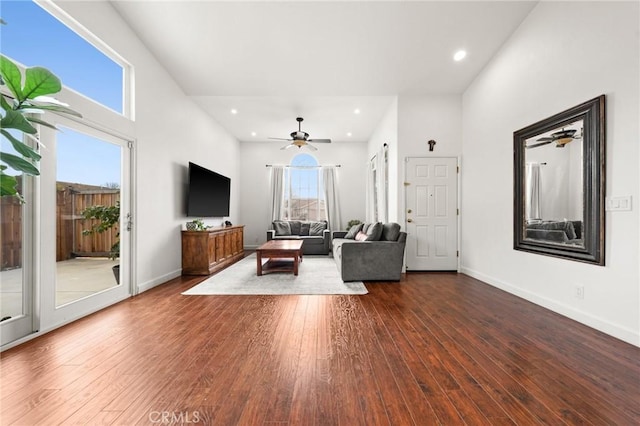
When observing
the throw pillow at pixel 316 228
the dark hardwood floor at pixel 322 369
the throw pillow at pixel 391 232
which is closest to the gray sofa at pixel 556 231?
Answer: the dark hardwood floor at pixel 322 369

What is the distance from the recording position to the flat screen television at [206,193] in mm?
4844

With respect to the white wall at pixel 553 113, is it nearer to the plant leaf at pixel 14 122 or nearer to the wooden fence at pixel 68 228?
the plant leaf at pixel 14 122

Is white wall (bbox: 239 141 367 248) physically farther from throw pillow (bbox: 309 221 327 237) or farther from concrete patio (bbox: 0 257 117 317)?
concrete patio (bbox: 0 257 117 317)

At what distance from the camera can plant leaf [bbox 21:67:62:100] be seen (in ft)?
3.52

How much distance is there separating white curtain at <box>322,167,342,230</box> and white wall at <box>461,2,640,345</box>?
13.0 feet

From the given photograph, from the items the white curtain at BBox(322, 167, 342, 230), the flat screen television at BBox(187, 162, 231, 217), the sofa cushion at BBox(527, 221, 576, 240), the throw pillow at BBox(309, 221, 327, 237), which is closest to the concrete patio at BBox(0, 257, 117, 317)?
the flat screen television at BBox(187, 162, 231, 217)

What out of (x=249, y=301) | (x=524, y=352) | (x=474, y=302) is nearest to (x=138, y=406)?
(x=249, y=301)

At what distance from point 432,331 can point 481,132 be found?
11.2ft

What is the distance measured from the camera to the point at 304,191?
26.8 ft

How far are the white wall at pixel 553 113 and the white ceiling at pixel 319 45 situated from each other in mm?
484

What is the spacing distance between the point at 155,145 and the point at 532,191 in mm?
5209

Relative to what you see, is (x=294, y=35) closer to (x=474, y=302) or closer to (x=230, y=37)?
(x=230, y=37)

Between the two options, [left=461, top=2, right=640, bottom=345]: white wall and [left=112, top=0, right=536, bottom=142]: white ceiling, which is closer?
[left=461, top=2, right=640, bottom=345]: white wall

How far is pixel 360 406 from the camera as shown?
4.68 feet
